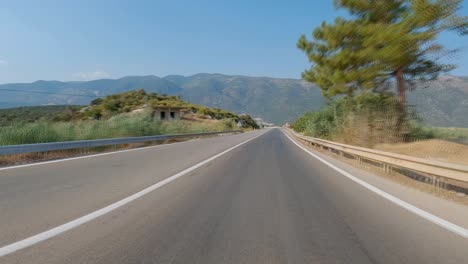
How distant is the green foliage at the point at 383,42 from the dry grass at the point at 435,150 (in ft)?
11.7

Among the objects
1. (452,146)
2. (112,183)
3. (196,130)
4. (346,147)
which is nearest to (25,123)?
(112,183)

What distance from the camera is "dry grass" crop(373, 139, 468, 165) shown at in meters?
15.4

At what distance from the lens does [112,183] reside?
888 cm

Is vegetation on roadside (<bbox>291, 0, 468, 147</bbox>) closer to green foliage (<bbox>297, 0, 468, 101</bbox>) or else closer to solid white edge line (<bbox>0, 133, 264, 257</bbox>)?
green foliage (<bbox>297, 0, 468, 101</bbox>)

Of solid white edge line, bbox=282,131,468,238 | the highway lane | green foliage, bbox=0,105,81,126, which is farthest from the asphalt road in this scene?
green foliage, bbox=0,105,81,126

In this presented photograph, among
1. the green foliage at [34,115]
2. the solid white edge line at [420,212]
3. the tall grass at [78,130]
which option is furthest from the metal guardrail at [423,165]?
the green foliage at [34,115]

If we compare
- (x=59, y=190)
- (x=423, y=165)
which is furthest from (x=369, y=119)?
(x=59, y=190)

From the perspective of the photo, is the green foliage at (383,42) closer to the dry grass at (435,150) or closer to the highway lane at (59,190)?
the dry grass at (435,150)

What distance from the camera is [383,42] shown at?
18500 millimetres

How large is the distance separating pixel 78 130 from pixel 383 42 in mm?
17516

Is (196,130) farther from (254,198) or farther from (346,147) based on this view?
(254,198)

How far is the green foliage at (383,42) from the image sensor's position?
58.4 feet

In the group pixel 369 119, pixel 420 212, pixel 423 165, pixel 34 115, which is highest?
pixel 34 115

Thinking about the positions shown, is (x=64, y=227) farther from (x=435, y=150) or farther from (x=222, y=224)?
(x=435, y=150)
